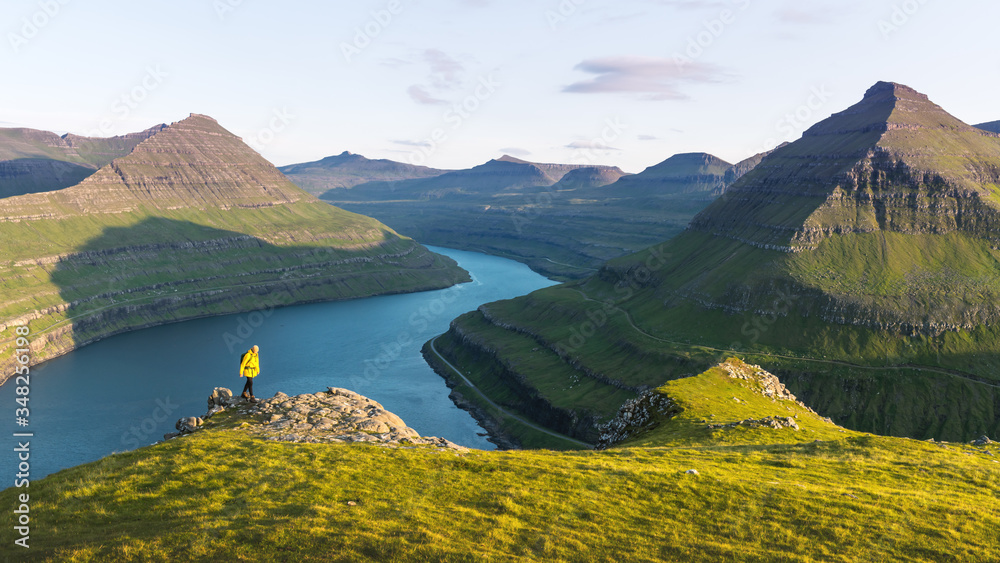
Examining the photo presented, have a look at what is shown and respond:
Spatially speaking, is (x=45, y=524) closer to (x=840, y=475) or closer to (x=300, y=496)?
(x=300, y=496)

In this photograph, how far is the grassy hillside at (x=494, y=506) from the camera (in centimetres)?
3041

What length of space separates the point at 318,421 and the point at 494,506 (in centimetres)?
2593

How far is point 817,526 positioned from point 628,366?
158241 millimetres

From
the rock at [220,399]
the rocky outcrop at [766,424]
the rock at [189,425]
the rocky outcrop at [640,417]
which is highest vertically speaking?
the rock at [220,399]

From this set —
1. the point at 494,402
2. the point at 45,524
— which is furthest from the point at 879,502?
the point at 494,402

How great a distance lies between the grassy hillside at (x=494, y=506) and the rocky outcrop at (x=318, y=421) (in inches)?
135

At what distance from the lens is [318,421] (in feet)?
181

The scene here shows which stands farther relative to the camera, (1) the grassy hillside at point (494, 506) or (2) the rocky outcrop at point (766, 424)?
(2) the rocky outcrop at point (766, 424)

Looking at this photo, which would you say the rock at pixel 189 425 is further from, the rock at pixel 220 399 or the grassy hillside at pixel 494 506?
the grassy hillside at pixel 494 506

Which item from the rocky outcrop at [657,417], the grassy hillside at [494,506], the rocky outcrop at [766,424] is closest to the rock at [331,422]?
the grassy hillside at [494,506]

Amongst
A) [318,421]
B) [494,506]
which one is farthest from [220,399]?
[494,506]

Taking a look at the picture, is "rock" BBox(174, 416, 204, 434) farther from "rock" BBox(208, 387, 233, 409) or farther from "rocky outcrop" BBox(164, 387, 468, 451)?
"rock" BBox(208, 387, 233, 409)

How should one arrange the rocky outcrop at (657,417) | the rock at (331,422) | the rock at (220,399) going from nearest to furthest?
the rock at (331,422) → the rock at (220,399) → the rocky outcrop at (657,417)

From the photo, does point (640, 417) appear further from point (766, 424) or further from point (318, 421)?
point (318, 421)
